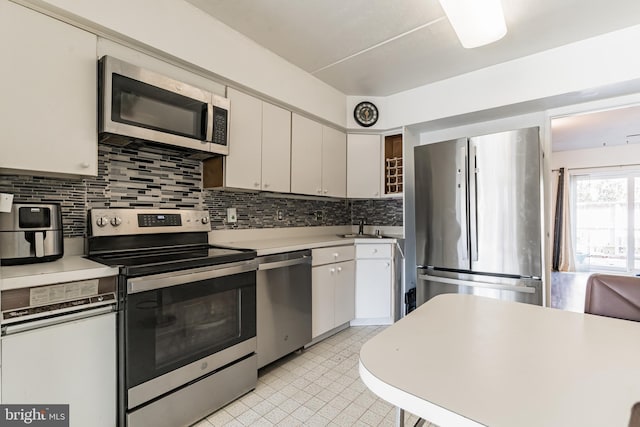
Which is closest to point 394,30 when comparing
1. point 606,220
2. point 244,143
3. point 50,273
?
Answer: point 244,143

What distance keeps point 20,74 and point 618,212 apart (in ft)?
25.4

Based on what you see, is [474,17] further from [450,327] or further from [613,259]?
[613,259]

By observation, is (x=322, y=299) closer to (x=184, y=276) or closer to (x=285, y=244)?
(x=285, y=244)

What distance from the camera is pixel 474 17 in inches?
66.3

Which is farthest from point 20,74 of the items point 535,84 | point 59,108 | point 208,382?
point 535,84

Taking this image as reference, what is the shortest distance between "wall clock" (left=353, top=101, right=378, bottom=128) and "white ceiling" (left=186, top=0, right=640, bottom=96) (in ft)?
1.60

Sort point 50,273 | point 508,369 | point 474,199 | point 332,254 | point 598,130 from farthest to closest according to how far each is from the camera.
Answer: point 598,130, point 332,254, point 474,199, point 50,273, point 508,369

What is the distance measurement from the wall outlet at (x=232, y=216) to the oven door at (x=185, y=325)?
26.8 inches

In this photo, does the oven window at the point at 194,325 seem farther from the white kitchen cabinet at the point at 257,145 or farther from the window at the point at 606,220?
the window at the point at 606,220

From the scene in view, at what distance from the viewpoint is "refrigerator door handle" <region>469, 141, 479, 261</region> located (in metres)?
2.57

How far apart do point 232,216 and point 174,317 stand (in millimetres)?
1078

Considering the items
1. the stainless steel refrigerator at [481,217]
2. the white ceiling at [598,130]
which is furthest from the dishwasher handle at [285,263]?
the white ceiling at [598,130]

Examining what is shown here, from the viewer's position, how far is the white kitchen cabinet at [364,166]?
3371mm

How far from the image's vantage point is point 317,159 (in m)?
2.99
